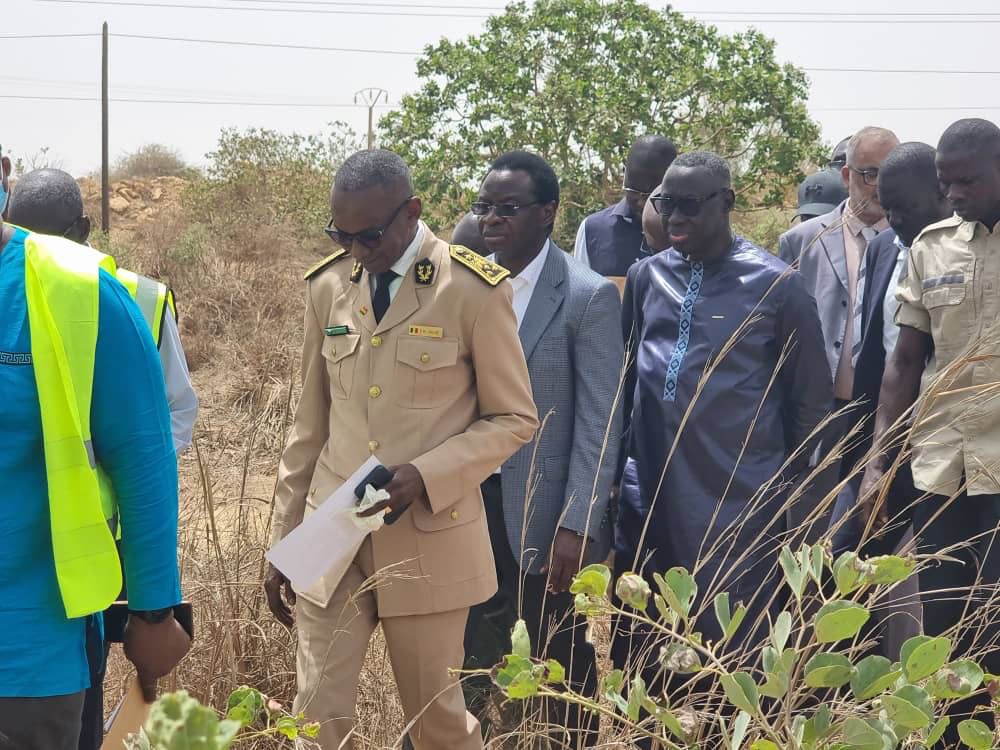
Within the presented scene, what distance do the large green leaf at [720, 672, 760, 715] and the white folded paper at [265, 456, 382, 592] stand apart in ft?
4.51

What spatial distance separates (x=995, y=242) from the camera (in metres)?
3.43

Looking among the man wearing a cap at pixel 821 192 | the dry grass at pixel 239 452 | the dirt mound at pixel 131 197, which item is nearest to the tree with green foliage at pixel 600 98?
the dry grass at pixel 239 452

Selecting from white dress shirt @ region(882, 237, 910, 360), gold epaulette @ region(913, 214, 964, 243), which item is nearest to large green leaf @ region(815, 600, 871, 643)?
gold epaulette @ region(913, 214, 964, 243)

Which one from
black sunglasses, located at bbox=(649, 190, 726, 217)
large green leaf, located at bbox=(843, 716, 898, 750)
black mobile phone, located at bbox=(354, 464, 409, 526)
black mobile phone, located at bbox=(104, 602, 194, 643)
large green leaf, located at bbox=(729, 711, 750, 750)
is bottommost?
black mobile phone, located at bbox=(104, 602, 194, 643)

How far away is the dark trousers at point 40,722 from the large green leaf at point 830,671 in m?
1.37

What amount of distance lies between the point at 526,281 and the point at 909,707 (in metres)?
2.38

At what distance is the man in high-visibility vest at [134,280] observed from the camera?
3.44m

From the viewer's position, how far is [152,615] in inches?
94.6

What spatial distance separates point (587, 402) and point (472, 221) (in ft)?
4.19

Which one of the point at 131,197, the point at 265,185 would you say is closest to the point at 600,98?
the point at 265,185

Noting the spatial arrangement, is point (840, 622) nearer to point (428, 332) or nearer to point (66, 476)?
point (66, 476)

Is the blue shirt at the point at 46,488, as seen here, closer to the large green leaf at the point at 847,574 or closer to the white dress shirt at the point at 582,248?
the large green leaf at the point at 847,574

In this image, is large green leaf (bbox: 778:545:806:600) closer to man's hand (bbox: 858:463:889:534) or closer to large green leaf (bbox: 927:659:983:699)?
large green leaf (bbox: 927:659:983:699)

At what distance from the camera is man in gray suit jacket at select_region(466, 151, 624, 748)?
360cm
